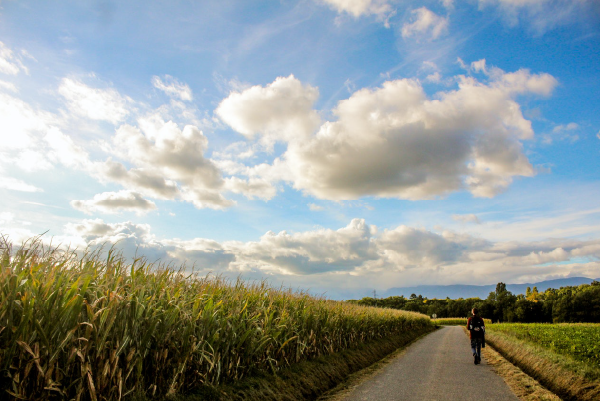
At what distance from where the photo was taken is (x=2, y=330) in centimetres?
351

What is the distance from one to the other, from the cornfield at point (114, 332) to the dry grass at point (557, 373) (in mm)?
8102

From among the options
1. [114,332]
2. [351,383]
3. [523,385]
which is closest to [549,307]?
[523,385]

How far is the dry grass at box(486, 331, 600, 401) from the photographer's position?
9.23 m

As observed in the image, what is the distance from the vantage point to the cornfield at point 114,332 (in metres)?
3.65

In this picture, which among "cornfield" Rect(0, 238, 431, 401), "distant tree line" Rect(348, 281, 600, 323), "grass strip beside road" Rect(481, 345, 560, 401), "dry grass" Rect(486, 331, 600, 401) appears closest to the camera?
"cornfield" Rect(0, 238, 431, 401)

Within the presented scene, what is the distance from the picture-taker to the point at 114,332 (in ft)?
14.1

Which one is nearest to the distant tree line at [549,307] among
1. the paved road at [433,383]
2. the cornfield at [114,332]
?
the paved road at [433,383]

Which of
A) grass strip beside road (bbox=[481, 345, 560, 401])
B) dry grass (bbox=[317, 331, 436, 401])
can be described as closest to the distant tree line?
grass strip beside road (bbox=[481, 345, 560, 401])

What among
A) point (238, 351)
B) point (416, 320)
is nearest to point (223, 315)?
point (238, 351)

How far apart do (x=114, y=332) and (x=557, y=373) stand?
12.7 m

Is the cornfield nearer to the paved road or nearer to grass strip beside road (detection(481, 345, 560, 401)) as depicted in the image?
the paved road

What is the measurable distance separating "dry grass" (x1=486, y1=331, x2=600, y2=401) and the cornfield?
8.10m

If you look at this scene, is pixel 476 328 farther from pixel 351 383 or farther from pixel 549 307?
pixel 549 307

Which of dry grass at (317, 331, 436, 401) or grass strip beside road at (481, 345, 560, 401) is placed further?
grass strip beside road at (481, 345, 560, 401)
